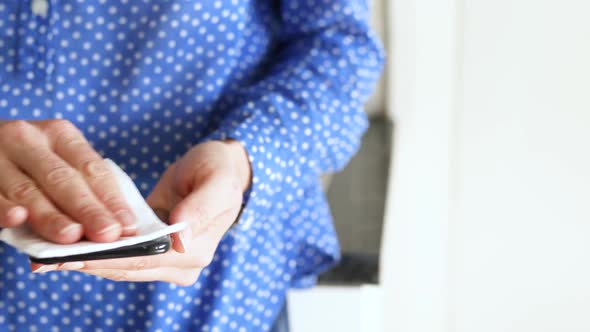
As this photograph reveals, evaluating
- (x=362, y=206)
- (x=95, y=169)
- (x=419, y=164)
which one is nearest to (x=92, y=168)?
(x=95, y=169)

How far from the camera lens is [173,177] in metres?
0.38

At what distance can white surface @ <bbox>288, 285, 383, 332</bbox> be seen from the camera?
643 millimetres

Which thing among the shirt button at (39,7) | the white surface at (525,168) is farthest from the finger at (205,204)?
the white surface at (525,168)

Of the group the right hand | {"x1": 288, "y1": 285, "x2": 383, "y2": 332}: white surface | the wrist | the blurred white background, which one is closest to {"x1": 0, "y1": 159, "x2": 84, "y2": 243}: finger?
the right hand

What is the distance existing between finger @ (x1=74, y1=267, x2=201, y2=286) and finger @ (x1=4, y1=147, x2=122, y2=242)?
4 centimetres

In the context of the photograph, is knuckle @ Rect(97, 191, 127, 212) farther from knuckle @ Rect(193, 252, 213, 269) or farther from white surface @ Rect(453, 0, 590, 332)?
white surface @ Rect(453, 0, 590, 332)

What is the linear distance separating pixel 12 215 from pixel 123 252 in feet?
0.20

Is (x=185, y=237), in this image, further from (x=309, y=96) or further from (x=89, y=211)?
(x=309, y=96)

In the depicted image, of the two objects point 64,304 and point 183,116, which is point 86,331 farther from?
point 183,116

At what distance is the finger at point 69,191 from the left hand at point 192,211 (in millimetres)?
28

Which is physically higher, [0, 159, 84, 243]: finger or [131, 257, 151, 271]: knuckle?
[0, 159, 84, 243]: finger

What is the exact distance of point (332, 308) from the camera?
653 millimetres

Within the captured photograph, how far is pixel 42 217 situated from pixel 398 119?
71cm

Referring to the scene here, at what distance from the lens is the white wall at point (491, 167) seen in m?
0.83
